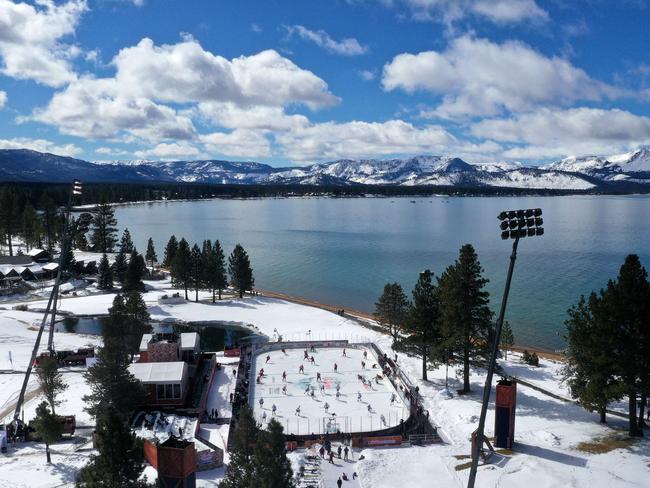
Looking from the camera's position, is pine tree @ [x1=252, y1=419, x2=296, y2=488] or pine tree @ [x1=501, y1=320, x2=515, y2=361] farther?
pine tree @ [x1=501, y1=320, x2=515, y2=361]

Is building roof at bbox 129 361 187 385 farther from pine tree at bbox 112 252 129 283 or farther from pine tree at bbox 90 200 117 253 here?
pine tree at bbox 90 200 117 253

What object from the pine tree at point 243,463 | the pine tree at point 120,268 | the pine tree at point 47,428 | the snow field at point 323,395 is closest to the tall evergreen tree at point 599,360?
the snow field at point 323,395

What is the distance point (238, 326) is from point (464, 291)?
3138cm

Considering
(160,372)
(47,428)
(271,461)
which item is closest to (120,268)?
(160,372)

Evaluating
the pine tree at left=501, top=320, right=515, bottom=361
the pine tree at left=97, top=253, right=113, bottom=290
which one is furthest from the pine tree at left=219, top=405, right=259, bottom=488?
the pine tree at left=97, top=253, right=113, bottom=290

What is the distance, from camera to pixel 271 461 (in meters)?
17.0

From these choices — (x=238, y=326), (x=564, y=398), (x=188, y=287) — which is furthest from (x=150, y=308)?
(x=564, y=398)

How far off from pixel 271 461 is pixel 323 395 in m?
19.8

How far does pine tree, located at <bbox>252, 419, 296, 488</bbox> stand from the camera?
16938mm

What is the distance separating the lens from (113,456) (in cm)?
1755

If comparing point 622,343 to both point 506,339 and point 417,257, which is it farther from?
point 417,257

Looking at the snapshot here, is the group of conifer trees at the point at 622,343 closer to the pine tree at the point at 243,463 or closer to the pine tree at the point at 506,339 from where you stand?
the pine tree at the point at 243,463

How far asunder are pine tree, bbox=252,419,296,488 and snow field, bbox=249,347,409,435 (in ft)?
44.9

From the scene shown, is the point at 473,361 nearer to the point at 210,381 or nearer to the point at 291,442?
the point at 291,442
